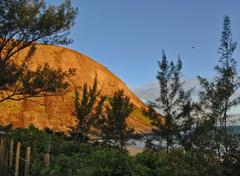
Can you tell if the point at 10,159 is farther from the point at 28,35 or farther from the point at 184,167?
the point at 28,35

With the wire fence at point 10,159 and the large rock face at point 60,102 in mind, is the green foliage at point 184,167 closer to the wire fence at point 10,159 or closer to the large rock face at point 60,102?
the wire fence at point 10,159

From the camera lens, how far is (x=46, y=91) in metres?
31.7

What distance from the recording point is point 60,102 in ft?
361

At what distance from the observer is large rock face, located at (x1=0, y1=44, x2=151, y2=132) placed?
97200 millimetres

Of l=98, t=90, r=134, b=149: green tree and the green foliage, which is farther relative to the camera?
l=98, t=90, r=134, b=149: green tree

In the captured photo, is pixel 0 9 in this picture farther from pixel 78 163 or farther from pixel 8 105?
pixel 8 105

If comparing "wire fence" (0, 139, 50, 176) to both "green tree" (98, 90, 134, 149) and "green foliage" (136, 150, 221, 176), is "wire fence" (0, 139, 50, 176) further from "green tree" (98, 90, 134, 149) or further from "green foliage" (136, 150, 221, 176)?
"green tree" (98, 90, 134, 149)

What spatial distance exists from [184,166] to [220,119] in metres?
15.2

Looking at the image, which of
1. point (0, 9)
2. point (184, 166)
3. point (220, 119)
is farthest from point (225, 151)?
point (0, 9)

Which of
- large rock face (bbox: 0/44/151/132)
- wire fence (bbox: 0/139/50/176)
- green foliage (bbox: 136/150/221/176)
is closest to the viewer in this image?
green foliage (bbox: 136/150/221/176)

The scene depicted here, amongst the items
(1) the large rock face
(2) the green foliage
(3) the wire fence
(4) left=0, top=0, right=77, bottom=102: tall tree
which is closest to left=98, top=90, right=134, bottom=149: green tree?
(4) left=0, top=0, right=77, bottom=102: tall tree

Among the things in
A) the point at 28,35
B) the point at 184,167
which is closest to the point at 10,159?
the point at 184,167

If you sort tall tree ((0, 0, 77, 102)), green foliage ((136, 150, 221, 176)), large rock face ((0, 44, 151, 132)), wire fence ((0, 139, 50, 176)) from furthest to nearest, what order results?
large rock face ((0, 44, 151, 132)), tall tree ((0, 0, 77, 102)), wire fence ((0, 139, 50, 176)), green foliage ((136, 150, 221, 176))

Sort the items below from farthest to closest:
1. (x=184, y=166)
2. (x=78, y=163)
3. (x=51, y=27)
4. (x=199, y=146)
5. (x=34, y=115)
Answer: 1. (x=34, y=115)
2. (x=51, y=27)
3. (x=78, y=163)
4. (x=199, y=146)
5. (x=184, y=166)
